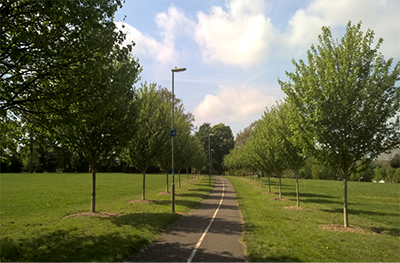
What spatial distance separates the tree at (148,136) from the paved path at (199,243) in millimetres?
8554

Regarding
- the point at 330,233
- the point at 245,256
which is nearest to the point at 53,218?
the point at 245,256

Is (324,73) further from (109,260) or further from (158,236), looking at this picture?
(109,260)

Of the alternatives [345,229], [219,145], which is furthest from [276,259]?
[219,145]

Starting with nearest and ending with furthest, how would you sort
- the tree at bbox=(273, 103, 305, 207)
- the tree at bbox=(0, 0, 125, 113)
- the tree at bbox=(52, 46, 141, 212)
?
the tree at bbox=(0, 0, 125, 113) < the tree at bbox=(52, 46, 141, 212) < the tree at bbox=(273, 103, 305, 207)

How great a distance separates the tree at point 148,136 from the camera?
21.3 m

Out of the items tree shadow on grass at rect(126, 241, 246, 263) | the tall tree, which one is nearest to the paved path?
tree shadow on grass at rect(126, 241, 246, 263)

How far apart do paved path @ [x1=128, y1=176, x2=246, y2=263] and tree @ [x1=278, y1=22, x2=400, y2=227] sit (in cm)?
585

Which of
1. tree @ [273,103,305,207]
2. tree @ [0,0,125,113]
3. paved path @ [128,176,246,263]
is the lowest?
paved path @ [128,176,246,263]

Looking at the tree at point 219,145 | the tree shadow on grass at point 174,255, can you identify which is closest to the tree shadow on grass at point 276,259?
the tree shadow on grass at point 174,255

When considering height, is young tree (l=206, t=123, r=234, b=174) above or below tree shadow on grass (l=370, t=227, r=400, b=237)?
above

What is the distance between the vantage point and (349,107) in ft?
41.4

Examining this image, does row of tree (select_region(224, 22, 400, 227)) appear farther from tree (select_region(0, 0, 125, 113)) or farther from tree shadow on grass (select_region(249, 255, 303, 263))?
tree (select_region(0, 0, 125, 113))

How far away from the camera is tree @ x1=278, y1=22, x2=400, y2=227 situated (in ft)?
40.6

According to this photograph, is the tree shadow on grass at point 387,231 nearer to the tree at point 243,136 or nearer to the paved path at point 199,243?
the paved path at point 199,243
